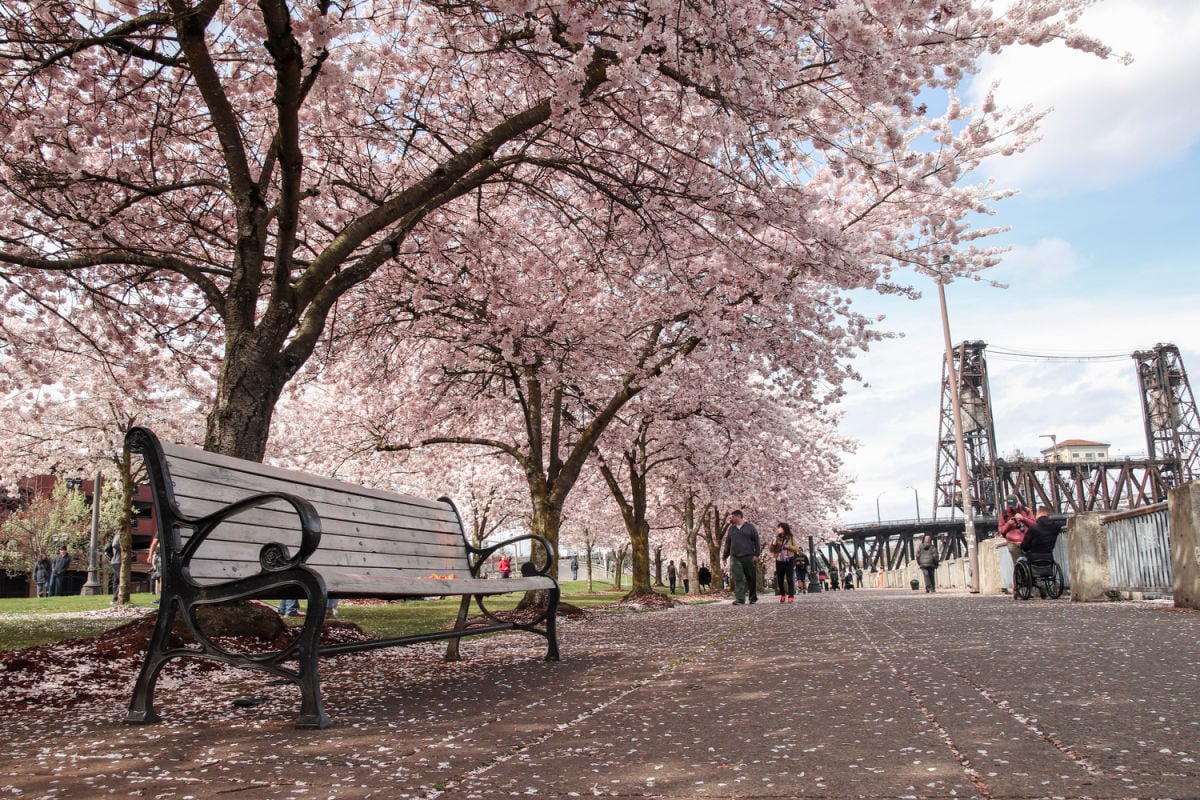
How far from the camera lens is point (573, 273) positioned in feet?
42.1

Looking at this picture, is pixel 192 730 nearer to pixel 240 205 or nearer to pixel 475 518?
pixel 240 205

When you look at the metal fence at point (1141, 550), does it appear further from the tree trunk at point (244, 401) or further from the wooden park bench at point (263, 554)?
the tree trunk at point (244, 401)

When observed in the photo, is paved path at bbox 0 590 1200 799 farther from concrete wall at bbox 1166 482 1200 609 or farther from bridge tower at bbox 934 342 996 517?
bridge tower at bbox 934 342 996 517

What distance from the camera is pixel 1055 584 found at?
14.9 m

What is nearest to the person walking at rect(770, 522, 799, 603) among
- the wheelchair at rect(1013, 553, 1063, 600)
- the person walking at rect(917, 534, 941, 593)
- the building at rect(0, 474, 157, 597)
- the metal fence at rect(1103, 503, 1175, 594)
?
the wheelchair at rect(1013, 553, 1063, 600)

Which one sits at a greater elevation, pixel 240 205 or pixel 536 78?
pixel 536 78

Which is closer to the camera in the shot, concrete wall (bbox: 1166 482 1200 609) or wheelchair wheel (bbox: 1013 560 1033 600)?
concrete wall (bbox: 1166 482 1200 609)

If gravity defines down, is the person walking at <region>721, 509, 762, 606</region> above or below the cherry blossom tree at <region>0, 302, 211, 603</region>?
below

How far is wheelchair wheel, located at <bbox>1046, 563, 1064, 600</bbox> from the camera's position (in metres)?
14.7

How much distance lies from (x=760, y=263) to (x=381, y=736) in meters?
8.83

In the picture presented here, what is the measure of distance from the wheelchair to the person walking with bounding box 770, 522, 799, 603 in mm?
4609

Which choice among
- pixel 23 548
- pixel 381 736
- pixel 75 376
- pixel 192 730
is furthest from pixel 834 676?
pixel 23 548

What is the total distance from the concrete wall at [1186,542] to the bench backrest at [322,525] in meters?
7.97

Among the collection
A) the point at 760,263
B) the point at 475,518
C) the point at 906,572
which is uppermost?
the point at 760,263
